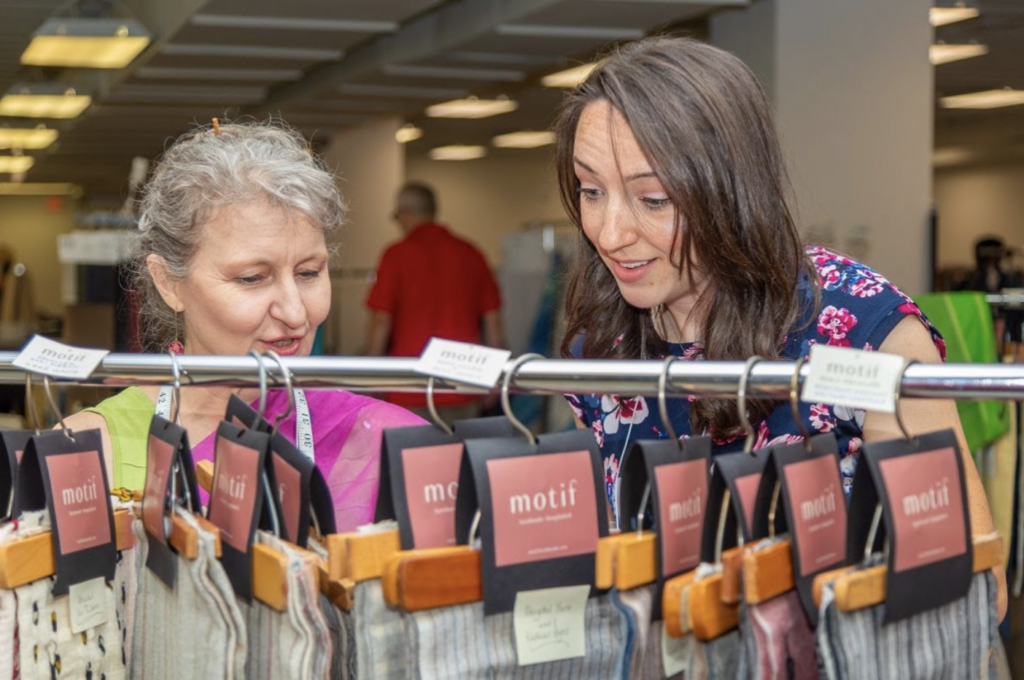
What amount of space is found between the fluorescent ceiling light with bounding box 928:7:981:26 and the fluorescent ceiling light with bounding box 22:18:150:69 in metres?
4.85

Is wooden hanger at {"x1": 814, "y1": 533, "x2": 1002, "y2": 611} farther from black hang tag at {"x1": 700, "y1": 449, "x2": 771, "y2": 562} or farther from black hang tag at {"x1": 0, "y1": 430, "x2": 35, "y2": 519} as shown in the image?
black hang tag at {"x1": 0, "y1": 430, "x2": 35, "y2": 519}

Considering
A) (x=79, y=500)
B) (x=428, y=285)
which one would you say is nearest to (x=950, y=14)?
(x=428, y=285)

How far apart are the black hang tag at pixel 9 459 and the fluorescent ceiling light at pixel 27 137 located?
43.1 ft

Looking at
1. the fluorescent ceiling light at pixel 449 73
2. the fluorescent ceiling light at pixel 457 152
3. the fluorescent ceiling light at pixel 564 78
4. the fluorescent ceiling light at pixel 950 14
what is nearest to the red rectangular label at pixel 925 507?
the fluorescent ceiling light at pixel 950 14

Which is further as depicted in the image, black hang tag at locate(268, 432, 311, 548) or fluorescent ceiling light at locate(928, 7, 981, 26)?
fluorescent ceiling light at locate(928, 7, 981, 26)

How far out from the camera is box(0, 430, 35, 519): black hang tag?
1.20 m

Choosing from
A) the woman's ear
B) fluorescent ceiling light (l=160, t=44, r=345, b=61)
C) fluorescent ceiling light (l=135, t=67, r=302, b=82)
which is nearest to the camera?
the woman's ear

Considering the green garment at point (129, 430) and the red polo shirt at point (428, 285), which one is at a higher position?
the red polo shirt at point (428, 285)

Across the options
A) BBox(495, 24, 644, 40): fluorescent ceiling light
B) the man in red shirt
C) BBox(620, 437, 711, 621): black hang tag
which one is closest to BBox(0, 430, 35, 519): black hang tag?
BBox(620, 437, 711, 621): black hang tag

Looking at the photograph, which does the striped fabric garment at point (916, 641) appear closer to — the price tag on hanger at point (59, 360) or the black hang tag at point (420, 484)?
the black hang tag at point (420, 484)

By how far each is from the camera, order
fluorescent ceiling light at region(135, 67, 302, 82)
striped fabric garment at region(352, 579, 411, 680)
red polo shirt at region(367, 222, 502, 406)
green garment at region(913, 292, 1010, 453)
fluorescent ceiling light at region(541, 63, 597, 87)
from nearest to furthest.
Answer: striped fabric garment at region(352, 579, 411, 680), green garment at region(913, 292, 1010, 453), red polo shirt at region(367, 222, 502, 406), fluorescent ceiling light at region(135, 67, 302, 82), fluorescent ceiling light at region(541, 63, 597, 87)

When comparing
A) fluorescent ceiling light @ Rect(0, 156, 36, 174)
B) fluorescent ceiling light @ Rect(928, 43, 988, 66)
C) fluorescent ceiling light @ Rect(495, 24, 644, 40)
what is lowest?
fluorescent ceiling light @ Rect(495, 24, 644, 40)

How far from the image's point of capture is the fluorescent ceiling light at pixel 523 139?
16.5 metres

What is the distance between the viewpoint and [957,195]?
58.7 feet
